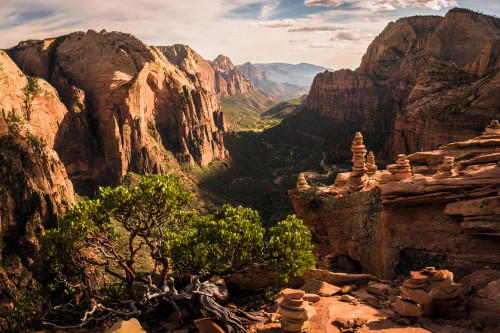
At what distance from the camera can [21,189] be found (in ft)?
204

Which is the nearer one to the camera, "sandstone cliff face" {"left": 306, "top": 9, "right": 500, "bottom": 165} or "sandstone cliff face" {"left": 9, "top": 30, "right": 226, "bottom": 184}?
"sandstone cliff face" {"left": 306, "top": 9, "right": 500, "bottom": 165}

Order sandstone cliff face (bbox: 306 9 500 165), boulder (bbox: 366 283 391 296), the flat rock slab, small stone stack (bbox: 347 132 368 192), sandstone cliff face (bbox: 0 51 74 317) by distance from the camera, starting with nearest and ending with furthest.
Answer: boulder (bbox: 366 283 391 296)
the flat rock slab
small stone stack (bbox: 347 132 368 192)
sandstone cliff face (bbox: 0 51 74 317)
sandstone cliff face (bbox: 306 9 500 165)

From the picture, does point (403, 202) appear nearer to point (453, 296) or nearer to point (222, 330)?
point (453, 296)

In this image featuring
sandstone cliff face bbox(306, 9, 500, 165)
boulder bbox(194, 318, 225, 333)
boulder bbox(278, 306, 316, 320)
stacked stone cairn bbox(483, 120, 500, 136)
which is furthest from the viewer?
sandstone cliff face bbox(306, 9, 500, 165)

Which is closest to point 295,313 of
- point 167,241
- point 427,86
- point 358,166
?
point 167,241

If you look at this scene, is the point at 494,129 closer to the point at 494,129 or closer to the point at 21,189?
the point at 494,129

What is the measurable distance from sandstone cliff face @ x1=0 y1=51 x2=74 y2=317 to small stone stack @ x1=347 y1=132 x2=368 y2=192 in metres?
54.7

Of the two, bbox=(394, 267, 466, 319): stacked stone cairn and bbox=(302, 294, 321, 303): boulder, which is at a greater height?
bbox=(394, 267, 466, 319): stacked stone cairn

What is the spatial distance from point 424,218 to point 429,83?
251 ft

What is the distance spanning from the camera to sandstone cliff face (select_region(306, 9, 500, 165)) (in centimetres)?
6281

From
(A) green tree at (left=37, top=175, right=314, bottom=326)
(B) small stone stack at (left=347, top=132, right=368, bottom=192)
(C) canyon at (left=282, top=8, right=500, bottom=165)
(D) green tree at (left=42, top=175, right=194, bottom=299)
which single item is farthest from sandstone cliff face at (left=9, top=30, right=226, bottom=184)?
(A) green tree at (left=37, top=175, right=314, bottom=326)

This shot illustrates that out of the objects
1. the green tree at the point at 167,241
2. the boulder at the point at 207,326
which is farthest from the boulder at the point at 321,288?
the boulder at the point at 207,326

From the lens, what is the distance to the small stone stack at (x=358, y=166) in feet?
90.7

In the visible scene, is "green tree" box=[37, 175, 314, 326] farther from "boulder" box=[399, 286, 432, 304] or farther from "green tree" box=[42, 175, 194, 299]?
"boulder" box=[399, 286, 432, 304]
